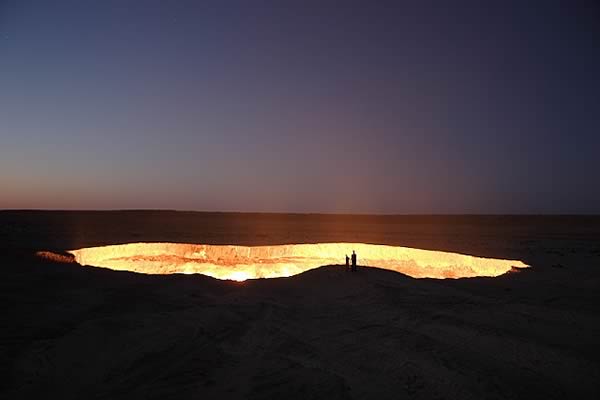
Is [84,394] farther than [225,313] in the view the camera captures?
No

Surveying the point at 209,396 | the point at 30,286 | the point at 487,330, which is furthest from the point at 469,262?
the point at 30,286

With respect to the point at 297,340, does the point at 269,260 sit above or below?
below

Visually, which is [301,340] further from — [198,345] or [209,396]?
[209,396]

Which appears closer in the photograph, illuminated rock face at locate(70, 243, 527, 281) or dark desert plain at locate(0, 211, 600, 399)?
dark desert plain at locate(0, 211, 600, 399)

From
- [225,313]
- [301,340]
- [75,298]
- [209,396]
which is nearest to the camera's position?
[209,396]

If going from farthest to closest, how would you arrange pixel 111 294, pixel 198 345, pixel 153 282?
pixel 153 282, pixel 111 294, pixel 198 345

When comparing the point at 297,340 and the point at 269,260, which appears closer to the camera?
the point at 297,340

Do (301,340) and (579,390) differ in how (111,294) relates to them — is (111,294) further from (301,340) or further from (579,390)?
(579,390)

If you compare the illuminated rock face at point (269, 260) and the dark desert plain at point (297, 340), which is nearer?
the dark desert plain at point (297, 340)
